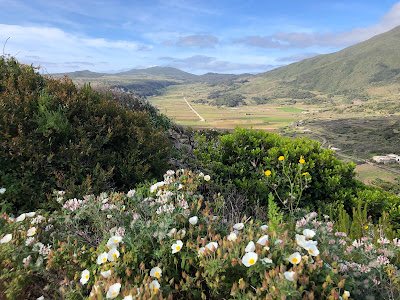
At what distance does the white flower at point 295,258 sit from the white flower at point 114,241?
1.32 metres

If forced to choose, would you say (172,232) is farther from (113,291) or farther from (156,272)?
(113,291)

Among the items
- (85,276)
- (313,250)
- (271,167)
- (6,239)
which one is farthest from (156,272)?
(271,167)

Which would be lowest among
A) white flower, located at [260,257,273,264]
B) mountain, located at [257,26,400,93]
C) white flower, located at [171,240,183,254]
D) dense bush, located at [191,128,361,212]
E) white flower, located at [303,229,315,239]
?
dense bush, located at [191,128,361,212]

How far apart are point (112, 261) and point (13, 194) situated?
2.40 m

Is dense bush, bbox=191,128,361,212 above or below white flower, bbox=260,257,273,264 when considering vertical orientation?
below

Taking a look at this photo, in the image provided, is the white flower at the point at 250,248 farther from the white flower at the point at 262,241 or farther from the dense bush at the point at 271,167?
the dense bush at the point at 271,167

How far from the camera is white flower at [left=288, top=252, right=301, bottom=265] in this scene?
64.9 inches

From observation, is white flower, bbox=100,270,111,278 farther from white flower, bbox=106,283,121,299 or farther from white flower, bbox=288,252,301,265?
white flower, bbox=288,252,301,265

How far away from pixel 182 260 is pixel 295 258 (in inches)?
33.0

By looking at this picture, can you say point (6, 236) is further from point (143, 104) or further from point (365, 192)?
point (143, 104)

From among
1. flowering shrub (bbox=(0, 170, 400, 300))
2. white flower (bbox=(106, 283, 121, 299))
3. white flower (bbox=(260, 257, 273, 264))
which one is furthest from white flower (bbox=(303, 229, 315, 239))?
white flower (bbox=(106, 283, 121, 299))

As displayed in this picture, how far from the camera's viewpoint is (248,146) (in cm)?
529

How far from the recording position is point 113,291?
5.33ft

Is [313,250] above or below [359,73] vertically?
below
